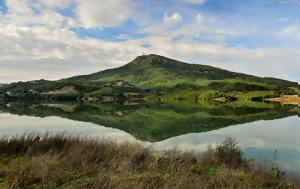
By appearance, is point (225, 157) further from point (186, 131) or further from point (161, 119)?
point (161, 119)

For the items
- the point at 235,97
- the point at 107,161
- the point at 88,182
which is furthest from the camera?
the point at 235,97

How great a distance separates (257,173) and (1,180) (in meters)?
7.84

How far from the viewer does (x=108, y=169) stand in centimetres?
1062

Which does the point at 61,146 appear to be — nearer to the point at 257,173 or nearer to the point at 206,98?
the point at 257,173

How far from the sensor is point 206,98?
180m

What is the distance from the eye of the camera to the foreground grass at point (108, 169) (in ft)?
28.1

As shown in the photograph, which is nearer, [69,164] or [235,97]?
[69,164]

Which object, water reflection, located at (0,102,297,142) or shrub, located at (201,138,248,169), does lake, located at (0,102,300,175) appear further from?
shrub, located at (201,138,248,169)

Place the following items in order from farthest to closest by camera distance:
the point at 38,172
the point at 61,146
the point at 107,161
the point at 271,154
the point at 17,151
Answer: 1. the point at 271,154
2. the point at 61,146
3. the point at 17,151
4. the point at 107,161
5. the point at 38,172

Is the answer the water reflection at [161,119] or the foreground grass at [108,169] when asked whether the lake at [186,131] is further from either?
the foreground grass at [108,169]

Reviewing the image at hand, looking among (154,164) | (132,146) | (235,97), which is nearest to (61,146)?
(132,146)

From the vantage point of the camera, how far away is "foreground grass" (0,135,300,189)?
8.58m

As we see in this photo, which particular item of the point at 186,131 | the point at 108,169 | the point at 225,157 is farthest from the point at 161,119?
the point at 108,169

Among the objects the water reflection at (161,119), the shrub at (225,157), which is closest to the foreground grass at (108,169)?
the shrub at (225,157)
